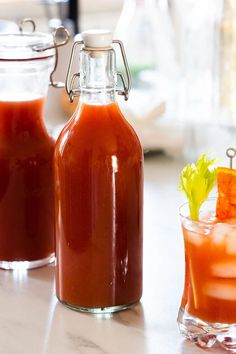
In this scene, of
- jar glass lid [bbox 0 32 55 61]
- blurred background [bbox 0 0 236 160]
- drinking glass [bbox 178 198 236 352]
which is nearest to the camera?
drinking glass [bbox 178 198 236 352]

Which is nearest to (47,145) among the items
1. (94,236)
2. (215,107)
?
(94,236)

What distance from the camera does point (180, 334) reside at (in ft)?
2.91

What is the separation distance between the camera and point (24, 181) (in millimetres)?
1022

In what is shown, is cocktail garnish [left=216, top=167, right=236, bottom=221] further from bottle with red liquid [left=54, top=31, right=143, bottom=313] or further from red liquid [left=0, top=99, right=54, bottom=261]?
red liquid [left=0, top=99, right=54, bottom=261]

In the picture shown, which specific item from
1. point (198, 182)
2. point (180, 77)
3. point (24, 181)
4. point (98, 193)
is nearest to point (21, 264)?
point (24, 181)

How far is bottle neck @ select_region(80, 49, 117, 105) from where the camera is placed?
89cm

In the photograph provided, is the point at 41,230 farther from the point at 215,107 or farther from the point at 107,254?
the point at 215,107

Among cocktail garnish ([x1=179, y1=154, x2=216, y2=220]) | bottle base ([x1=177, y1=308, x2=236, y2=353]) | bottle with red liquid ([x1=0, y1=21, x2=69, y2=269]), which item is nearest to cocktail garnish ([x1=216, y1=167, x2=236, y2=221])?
cocktail garnish ([x1=179, y1=154, x2=216, y2=220])

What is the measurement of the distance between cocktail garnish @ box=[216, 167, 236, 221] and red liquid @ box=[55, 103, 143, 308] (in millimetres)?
107

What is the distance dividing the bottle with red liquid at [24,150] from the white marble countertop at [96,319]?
0.15ft

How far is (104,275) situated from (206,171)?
17 cm

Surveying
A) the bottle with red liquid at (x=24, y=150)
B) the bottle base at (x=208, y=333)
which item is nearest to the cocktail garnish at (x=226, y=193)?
the bottle base at (x=208, y=333)

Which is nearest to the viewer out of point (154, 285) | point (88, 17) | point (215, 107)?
point (154, 285)

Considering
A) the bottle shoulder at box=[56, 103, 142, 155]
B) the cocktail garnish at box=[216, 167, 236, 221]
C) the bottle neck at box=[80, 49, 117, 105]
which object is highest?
the bottle neck at box=[80, 49, 117, 105]
